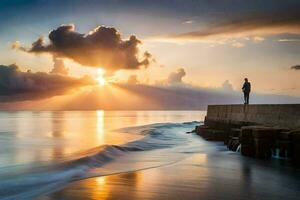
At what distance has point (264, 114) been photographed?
691 inches

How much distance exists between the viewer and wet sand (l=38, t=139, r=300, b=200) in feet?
28.7

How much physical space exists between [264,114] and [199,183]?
8.61 m

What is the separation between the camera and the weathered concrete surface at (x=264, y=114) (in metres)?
14.7

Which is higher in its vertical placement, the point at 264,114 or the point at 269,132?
the point at 264,114

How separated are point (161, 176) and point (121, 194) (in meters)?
2.74

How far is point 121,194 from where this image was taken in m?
8.76

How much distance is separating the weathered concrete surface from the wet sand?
239 centimetres

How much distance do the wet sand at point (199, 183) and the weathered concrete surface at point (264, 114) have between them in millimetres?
2385

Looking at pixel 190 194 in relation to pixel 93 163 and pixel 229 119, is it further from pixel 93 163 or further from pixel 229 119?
pixel 229 119

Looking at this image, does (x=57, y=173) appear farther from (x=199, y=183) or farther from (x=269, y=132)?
(x=269, y=132)

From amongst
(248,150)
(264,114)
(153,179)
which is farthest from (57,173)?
(264,114)

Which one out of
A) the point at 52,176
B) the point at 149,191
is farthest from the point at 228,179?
the point at 52,176

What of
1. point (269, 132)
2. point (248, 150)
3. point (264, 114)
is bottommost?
point (248, 150)

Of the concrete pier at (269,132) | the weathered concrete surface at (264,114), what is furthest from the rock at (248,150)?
the weathered concrete surface at (264,114)
